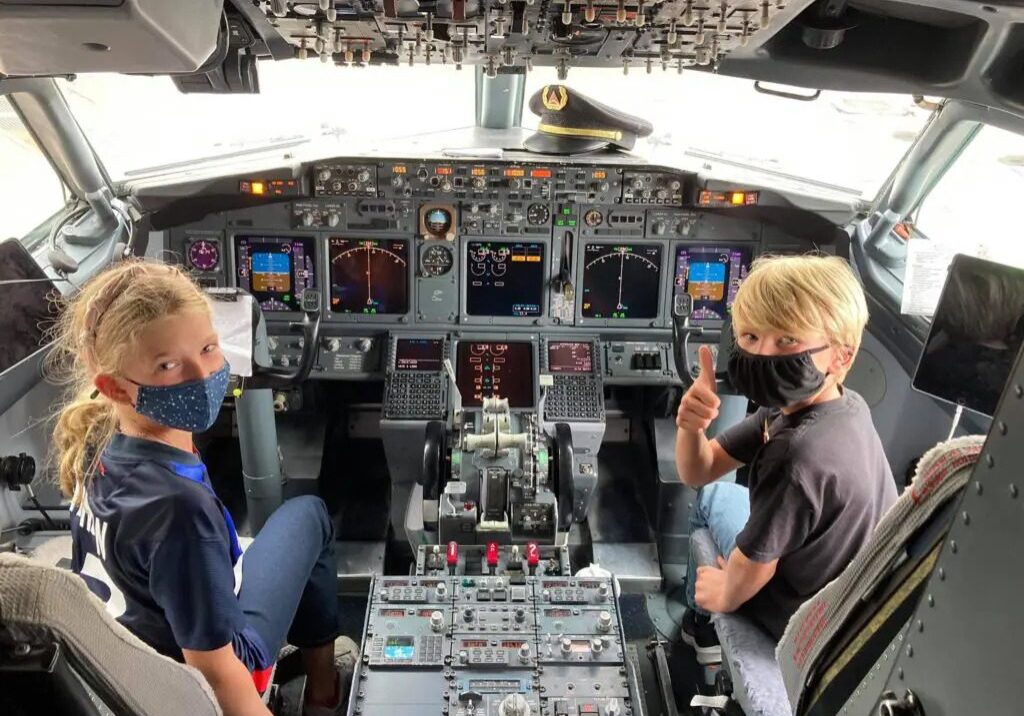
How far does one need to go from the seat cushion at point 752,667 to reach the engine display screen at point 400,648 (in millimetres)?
788

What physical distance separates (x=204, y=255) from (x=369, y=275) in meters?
0.75

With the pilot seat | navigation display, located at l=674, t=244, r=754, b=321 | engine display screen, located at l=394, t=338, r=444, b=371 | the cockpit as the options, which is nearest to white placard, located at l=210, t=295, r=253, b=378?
the cockpit

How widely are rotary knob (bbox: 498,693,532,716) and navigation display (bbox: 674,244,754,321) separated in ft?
7.68

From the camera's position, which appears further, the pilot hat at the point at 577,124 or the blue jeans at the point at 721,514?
the pilot hat at the point at 577,124

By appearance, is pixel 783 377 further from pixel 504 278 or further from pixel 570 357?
pixel 504 278

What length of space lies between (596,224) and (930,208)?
145 cm

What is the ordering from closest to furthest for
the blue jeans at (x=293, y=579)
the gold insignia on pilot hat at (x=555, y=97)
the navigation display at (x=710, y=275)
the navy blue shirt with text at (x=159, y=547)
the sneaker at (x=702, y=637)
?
the navy blue shirt with text at (x=159, y=547) → the blue jeans at (x=293, y=579) → the sneaker at (x=702, y=637) → the gold insignia on pilot hat at (x=555, y=97) → the navigation display at (x=710, y=275)

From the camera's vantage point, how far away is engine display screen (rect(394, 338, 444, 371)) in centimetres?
385

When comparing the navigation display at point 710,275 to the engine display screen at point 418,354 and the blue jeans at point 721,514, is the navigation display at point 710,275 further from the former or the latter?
the blue jeans at point 721,514

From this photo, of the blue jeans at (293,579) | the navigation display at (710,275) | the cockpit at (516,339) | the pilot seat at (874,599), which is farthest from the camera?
the navigation display at (710,275)

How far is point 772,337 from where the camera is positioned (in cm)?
200

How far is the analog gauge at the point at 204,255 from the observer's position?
12.5 ft

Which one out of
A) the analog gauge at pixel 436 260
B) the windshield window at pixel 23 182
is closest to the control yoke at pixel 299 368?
the analog gauge at pixel 436 260

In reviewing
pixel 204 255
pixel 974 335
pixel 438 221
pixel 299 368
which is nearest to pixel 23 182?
pixel 204 255
